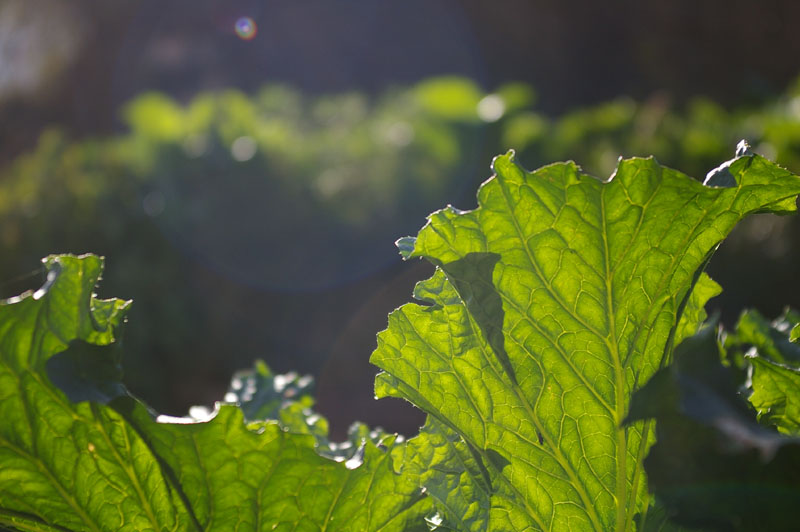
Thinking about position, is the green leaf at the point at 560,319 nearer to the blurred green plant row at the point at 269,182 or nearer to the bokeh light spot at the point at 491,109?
the blurred green plant row at the point at 269,182

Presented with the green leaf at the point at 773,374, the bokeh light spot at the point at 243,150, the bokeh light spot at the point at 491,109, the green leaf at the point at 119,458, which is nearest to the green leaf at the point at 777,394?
the green leaf at the point at 773,374

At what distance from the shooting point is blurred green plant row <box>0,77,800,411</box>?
5.82 m

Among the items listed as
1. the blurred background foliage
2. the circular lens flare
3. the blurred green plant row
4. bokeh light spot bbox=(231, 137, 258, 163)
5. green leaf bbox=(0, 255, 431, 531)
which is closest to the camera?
green leaf bbox=(0, 255, 431, 531)

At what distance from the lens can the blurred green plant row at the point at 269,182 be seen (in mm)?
5820

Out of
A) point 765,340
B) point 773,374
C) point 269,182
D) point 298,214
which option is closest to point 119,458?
point 773,374

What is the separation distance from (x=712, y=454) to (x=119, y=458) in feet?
2.44

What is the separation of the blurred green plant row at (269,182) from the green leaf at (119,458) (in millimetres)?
4756

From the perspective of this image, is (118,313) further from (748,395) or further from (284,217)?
(284,217)

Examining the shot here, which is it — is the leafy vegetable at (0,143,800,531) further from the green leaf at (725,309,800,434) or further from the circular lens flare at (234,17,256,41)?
the circular lens flare at (234,17,256,41)

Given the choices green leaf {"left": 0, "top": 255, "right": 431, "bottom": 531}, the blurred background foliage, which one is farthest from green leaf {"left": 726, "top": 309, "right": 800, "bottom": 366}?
the blurred background foliage

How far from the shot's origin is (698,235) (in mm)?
937

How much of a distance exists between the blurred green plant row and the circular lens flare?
13112 millimetres

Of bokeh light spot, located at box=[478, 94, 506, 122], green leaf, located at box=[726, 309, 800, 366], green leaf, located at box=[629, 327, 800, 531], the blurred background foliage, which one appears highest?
bokeh light spot, located at box=[478, 94, 506, 122]

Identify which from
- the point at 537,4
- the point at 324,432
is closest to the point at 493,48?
the point at 537,4
